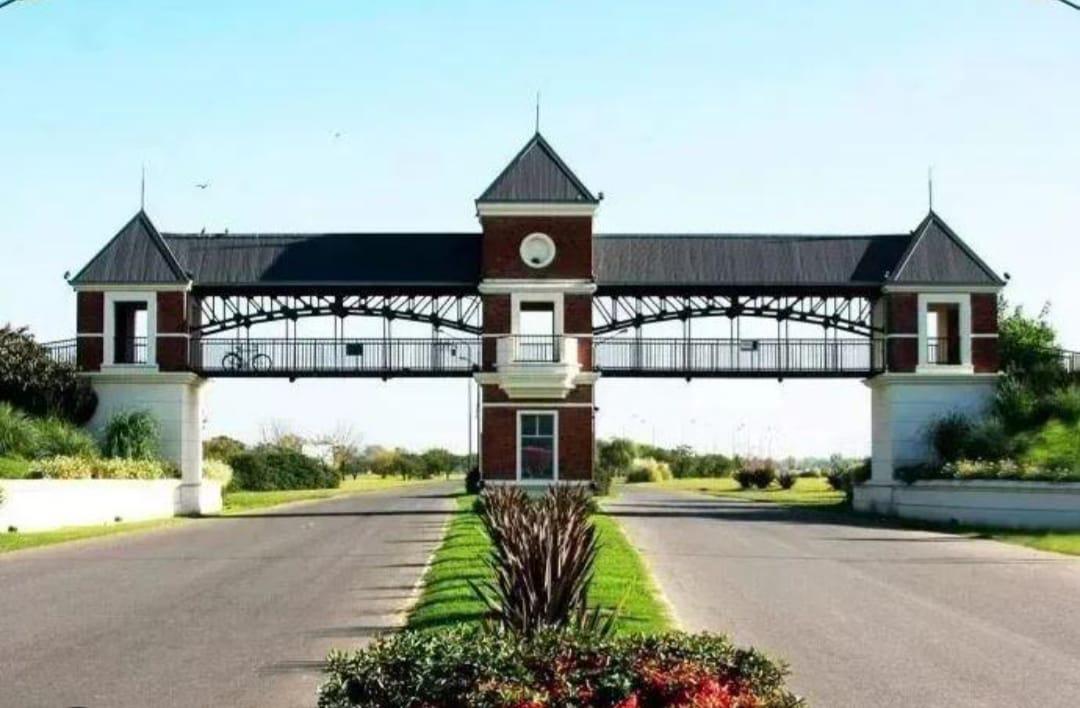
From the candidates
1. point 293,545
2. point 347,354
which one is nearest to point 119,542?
point 293,545

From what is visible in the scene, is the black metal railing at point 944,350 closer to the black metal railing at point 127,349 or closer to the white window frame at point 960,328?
the white window frame at point 960,328

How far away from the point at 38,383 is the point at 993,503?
2522 cm

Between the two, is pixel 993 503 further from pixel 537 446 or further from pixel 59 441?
pixel 59 441

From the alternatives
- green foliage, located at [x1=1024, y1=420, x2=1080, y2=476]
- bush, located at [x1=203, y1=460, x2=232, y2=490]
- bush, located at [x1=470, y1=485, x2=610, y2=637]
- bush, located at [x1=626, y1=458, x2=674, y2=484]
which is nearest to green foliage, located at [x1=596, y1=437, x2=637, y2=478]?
bush, located at [x1=626, y1=458, x2=674, y2=484]

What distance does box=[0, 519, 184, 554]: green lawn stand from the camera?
1141 inches

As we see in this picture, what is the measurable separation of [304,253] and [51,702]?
35776 millimetres

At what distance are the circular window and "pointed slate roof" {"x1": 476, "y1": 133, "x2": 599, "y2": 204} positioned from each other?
3.35ft

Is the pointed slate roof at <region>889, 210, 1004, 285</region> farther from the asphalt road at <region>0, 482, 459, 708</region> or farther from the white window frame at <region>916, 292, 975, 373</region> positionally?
the asphalt road at <region>0, 482, 459, 708</region>

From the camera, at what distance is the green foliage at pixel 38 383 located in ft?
142

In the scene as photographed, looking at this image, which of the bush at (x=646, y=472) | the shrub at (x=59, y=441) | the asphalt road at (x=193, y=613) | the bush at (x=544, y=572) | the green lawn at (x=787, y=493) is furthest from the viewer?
the bush at (x=646, y=472)

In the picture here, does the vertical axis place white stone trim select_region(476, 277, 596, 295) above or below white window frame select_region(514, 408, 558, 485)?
above

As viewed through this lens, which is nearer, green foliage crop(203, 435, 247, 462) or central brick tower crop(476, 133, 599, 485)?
central brick tower crop(476, 133, 599, 485)

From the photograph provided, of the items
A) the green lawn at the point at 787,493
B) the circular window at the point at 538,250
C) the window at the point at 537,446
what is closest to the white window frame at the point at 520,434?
the window at the point at 537,446

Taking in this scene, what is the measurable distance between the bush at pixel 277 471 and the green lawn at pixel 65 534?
35.7 metres
